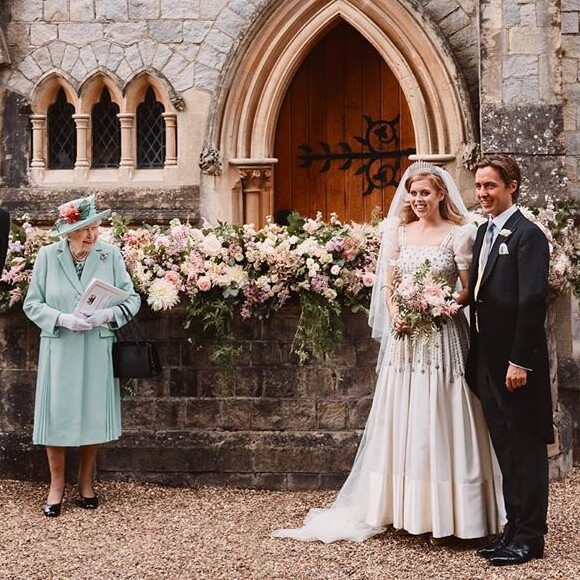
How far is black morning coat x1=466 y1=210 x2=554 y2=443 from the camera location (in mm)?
4371

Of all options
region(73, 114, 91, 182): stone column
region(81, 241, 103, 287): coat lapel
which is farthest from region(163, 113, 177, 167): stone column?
region(81, 241, 103, 287): coat lapel

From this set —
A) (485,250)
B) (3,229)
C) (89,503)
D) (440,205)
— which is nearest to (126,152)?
(89,503)

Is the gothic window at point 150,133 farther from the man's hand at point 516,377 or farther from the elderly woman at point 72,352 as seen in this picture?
the man's hand at point 516,377

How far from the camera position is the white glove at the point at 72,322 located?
5445 mm

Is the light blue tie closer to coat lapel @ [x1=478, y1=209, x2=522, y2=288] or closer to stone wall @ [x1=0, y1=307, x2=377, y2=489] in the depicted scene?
coat lapel @ [x1=478, y1=209, x2=522, y2=288]

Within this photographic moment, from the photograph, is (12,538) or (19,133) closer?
(12,538)

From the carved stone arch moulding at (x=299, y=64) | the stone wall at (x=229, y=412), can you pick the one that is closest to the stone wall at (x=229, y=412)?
the stone wall at (x=229, y=412)

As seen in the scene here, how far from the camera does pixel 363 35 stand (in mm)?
9273

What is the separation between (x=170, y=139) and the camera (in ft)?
31.4

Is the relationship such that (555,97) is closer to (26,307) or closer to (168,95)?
(168,95)

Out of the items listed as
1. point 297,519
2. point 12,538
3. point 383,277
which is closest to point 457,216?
point 383,277

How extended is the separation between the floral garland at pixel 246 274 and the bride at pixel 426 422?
1026 millimetres

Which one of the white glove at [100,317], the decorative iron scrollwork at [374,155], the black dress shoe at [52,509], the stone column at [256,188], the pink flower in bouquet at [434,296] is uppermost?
the decorative iron scrollwork at [374,155]

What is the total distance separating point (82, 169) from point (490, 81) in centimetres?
416
